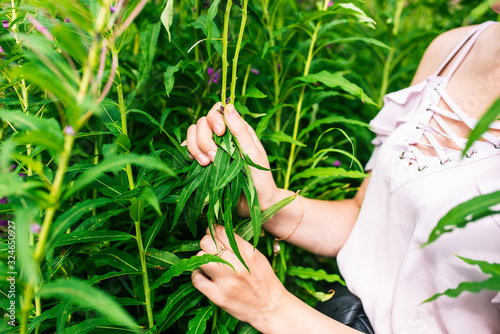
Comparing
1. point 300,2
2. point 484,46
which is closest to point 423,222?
point 484,46

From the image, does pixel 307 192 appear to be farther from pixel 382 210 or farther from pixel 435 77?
pixel 435 77

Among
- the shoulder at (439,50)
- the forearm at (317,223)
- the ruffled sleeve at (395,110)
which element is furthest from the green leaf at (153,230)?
the shoulder at (439,50)

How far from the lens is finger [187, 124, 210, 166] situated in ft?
1.94

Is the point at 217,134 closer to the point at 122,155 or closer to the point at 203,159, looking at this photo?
the point at 203,159

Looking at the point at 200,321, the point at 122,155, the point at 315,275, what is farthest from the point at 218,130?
the point at 315,275

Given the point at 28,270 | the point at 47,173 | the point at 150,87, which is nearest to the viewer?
the point at 28,270

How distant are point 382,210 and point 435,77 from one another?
1.07ft

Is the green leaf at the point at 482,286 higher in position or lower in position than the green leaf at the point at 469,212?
lower

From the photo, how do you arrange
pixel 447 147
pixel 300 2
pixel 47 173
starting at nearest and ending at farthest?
pixel 47 173
pixel 447 147
pixel 300 2

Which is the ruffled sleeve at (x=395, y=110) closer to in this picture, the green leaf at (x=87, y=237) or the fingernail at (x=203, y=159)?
the fingernail at (x=203, y=159)

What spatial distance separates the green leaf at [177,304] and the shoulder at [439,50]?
29.0 inches

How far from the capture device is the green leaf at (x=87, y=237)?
530mm

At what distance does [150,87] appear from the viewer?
87 centimetres

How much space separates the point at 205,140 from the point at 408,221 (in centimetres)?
43
